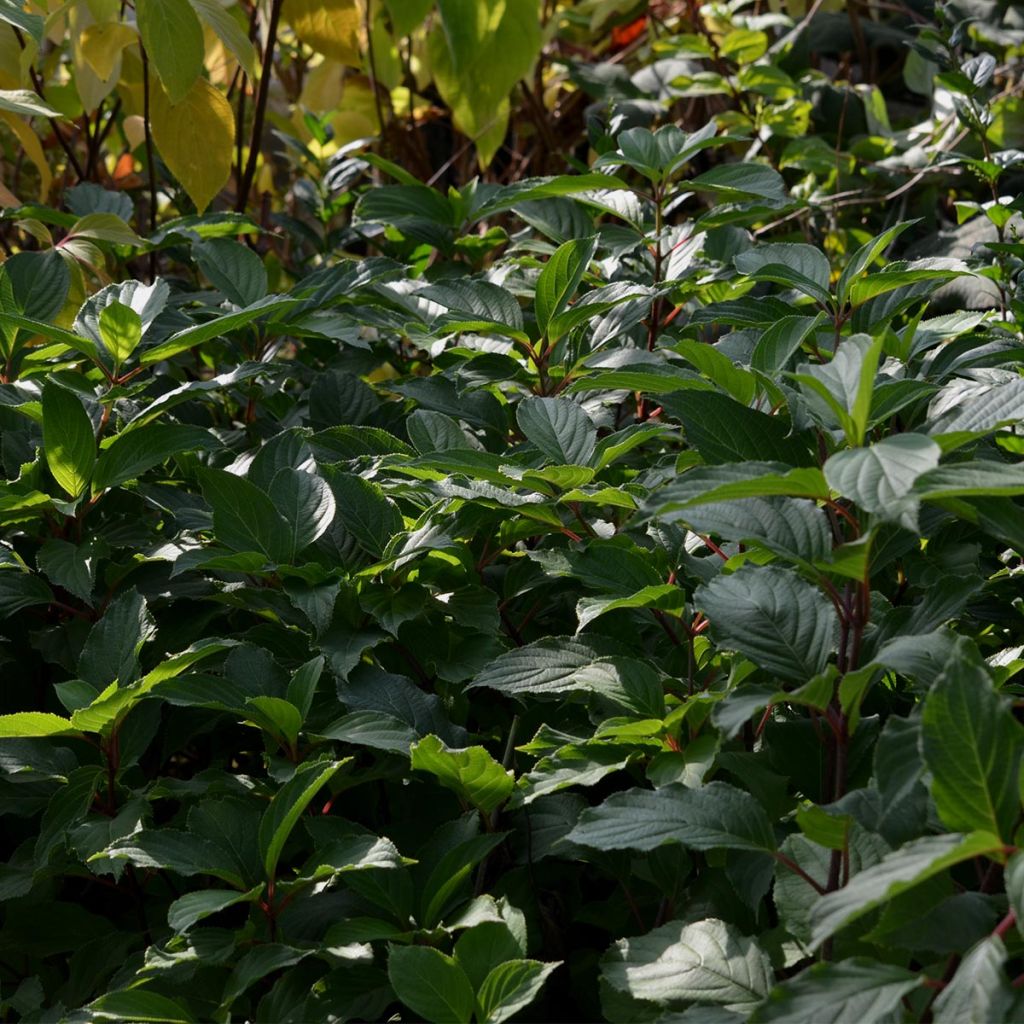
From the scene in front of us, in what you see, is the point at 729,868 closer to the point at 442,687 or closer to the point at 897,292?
the point at 442,687

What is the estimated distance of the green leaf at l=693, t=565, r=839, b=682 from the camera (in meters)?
0.80

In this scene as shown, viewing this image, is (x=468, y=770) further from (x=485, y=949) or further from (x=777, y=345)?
(x=777, y=345)

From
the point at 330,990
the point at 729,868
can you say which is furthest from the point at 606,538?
the point at 330,990

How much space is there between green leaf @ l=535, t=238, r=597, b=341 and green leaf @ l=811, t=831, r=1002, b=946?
0.74 metres

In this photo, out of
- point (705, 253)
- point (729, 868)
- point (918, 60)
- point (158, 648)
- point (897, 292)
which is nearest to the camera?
point (729, 868)

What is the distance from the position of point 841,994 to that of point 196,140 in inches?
54.5

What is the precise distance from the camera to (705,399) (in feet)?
3.05

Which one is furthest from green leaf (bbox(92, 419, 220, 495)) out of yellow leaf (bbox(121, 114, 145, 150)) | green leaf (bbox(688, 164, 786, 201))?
yellow leaf (bbox(121, 114, 145, 150))

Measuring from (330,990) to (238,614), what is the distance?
428mm

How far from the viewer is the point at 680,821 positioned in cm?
76

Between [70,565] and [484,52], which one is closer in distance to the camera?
[70,565]

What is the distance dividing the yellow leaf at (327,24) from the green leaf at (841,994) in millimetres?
1718

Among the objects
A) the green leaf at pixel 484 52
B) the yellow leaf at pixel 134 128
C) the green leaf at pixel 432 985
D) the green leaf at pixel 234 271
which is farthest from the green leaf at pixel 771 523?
the yellow leaf at pixel 134 128

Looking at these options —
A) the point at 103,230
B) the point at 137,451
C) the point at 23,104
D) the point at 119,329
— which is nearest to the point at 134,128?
the point at 103,230
